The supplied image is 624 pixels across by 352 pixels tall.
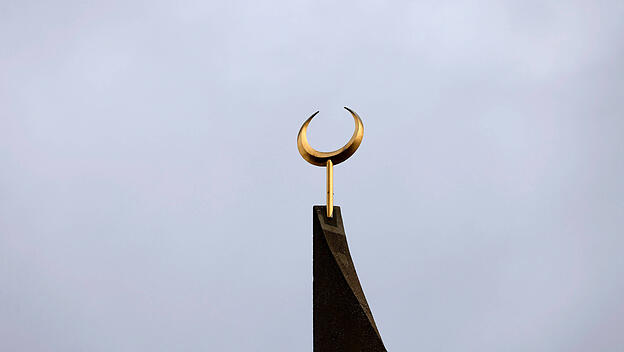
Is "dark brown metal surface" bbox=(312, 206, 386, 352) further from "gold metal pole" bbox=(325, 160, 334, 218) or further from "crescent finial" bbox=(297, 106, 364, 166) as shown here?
"crescent finial" bbox=(297, 106, 364, 166)

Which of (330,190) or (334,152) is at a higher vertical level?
(334,152)

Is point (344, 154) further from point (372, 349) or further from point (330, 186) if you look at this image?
point (372, 349)

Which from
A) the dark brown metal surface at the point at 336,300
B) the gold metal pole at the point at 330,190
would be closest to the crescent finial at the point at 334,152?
the gold metal pole at the point at 330,190

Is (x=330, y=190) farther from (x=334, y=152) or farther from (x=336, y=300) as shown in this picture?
(x=336, y=300)

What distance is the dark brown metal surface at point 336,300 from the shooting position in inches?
180

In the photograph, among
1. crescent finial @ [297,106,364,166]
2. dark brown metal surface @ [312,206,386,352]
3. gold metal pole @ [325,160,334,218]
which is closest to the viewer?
dark brown metal surface @ [312,206,386,352]

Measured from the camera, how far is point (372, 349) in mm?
4516

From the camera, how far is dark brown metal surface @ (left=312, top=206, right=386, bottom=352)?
4.57m

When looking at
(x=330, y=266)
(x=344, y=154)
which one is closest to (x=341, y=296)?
(x=330, y=266)

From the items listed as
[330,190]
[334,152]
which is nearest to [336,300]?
[330,190]

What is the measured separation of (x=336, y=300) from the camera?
15.4 feet

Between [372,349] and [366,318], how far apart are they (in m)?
0.20

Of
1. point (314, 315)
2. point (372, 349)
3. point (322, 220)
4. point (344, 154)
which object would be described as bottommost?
point (372, 349)

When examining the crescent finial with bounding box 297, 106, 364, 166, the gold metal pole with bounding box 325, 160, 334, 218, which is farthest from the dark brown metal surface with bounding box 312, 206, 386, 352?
the crescent finial with bounding box 297, 106, 364, 166
